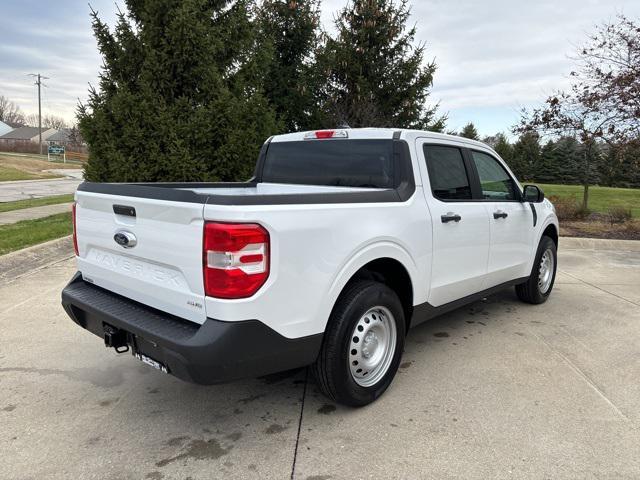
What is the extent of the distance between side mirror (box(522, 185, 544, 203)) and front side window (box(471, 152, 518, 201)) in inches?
4.5

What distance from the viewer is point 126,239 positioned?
2721mm

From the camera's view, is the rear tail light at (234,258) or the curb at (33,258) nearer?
the rear tail light at (234,258)

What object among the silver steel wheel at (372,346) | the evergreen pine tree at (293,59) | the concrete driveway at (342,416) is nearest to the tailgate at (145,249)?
the concrete driveway at (342,416)

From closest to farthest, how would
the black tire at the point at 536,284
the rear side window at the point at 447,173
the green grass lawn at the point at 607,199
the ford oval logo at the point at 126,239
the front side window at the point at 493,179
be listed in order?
the ford oval logo at the point at 126,239 < the rear side window at the point at 447,173 < the front side window at the point at 493,179 < the black tire at the point at 536,284 < the green grass lawn at the point at 607,199

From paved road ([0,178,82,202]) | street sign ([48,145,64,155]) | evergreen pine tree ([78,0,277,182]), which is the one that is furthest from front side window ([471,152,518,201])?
street sign ([48,145,64,155])

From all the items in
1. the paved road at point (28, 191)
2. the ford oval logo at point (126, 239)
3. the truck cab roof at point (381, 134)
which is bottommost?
the paved road at point (28, 191)

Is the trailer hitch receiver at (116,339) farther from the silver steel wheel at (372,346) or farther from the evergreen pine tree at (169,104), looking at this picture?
the evergreen pine tree at (169,104)

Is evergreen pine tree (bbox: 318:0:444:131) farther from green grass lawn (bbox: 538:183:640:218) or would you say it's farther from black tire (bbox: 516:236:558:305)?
black tire (bbox: 516:236:558:305)

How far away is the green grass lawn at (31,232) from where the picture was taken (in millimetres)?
7607

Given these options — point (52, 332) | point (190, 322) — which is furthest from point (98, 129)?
point (190, 322)

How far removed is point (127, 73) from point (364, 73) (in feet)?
27.3

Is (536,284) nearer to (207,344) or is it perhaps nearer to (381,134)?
(381,134)

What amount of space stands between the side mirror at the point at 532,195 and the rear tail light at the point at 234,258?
342 centimetres

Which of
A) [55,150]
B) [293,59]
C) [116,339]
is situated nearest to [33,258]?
[116,339]
